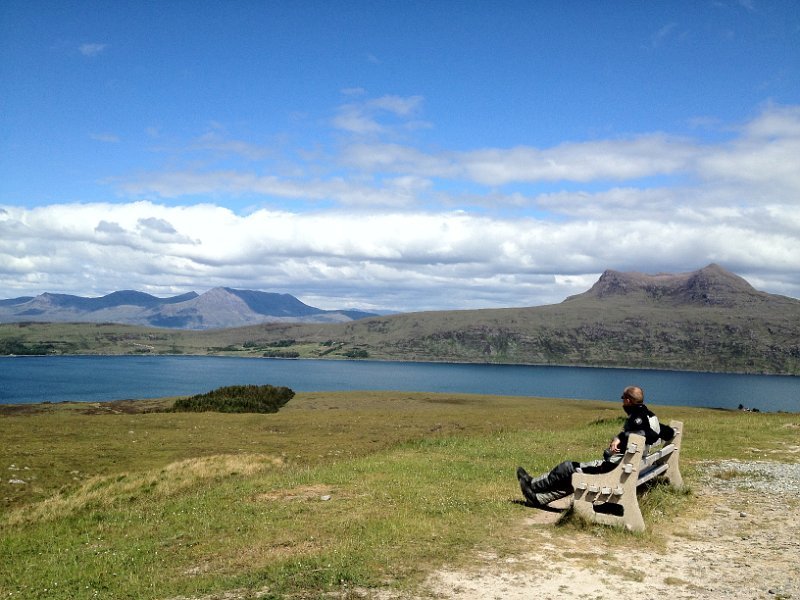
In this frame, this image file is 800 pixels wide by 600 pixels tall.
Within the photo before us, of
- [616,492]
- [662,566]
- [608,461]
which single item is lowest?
[662,566]

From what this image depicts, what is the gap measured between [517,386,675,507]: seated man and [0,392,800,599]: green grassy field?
0.57 meters

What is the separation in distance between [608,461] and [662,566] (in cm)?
241

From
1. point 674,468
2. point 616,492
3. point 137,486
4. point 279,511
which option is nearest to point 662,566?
point 616,492

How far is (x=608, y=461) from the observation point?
12.5m

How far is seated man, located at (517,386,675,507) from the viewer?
41.4 feet

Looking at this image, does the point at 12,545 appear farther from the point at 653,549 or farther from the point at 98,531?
the point at 653,549

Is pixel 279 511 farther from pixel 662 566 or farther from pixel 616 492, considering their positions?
pixel 662 566

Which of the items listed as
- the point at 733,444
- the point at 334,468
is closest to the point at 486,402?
the point at 733,444

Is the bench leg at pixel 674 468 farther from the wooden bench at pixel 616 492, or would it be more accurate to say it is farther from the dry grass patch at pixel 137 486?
the dry grass patch at pixel 137 486

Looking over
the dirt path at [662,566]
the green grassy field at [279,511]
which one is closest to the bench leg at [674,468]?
the green grassy field at [279,511]

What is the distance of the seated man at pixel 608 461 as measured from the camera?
12.6 meters

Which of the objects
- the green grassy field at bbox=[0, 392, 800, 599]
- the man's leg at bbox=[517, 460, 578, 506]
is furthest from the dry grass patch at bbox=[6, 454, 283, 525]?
the man's leg at bbox=[517, 460, 578, 506]

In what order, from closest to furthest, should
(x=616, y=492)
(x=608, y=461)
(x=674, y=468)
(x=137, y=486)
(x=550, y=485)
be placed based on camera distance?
(x=616, y=492), (x=608, y=461), (x=550, y=485), (x=674, y=468), (x=137, y=486)

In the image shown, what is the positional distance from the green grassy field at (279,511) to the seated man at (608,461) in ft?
1.86
